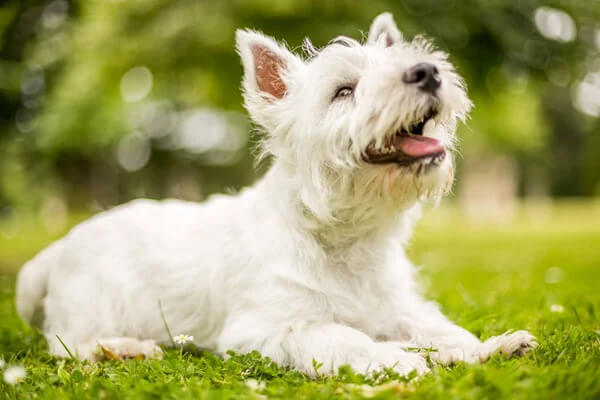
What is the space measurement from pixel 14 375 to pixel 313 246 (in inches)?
64.2

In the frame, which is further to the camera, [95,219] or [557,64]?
[557,64]

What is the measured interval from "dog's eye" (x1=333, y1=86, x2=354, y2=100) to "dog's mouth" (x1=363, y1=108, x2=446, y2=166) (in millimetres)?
368

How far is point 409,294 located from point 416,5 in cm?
531

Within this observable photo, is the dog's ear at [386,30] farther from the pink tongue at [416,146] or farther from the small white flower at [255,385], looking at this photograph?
the small white flower at [255,385]

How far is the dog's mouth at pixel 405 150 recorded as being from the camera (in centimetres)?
302

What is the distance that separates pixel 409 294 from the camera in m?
3.53

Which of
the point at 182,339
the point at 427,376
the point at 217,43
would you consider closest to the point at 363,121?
the point at 427,376

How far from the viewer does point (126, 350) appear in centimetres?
344

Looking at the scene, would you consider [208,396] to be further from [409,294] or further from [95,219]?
[95,219]

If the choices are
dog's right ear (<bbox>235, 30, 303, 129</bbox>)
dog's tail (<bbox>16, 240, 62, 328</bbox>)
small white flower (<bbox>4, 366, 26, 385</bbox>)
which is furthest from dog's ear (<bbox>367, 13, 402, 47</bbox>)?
small white flower (<bbox>4, 366, 26, 385</bbox>)

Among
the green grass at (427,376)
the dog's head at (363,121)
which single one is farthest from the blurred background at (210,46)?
the green grass at (427,376)

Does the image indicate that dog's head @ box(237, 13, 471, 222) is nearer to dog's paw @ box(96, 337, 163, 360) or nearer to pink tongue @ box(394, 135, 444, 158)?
pink tongue @ box(394, 135, 444, 158)

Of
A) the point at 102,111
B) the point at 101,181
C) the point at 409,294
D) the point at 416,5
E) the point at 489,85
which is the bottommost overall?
the point at 101,181

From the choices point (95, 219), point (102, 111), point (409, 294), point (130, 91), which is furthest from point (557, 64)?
point (102, 111)
